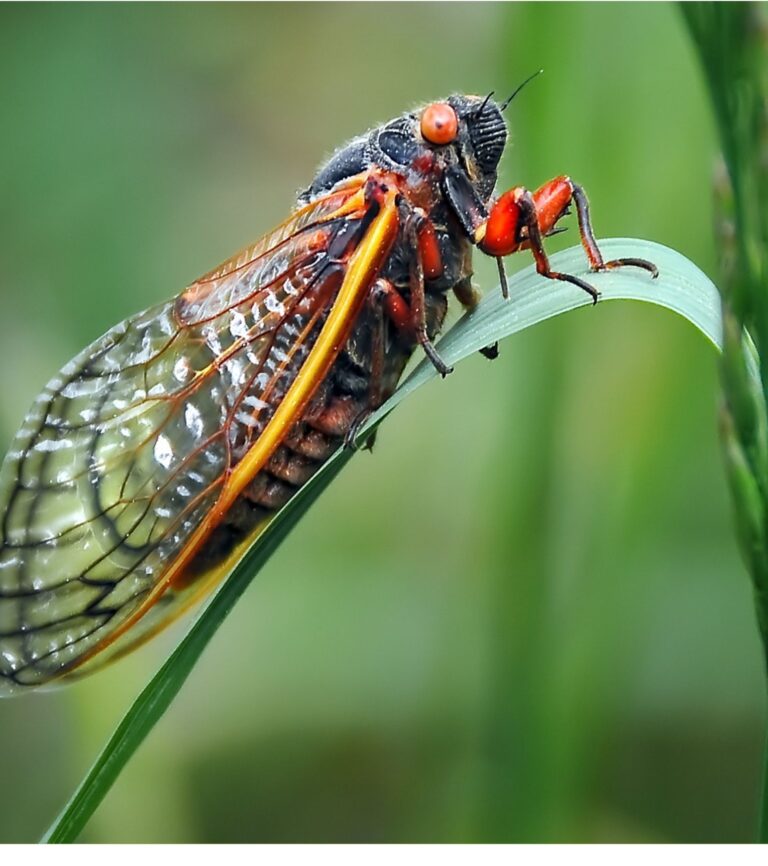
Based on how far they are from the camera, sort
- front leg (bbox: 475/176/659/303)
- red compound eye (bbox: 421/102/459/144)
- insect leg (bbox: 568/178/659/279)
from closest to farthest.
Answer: insect leg (bbox: 568/178/659/279)
front leg (bbox: 475/176/659/303)
red compound eye (bbox: 421/102/459/144)

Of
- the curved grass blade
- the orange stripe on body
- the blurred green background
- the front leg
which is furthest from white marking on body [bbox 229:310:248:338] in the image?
the blurred green background

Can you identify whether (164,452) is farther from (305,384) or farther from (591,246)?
(591,246)

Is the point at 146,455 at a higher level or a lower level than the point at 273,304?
lower

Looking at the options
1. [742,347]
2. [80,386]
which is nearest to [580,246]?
[742,347]

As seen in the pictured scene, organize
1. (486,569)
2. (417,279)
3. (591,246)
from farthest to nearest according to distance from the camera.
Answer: (486,569) < (417,279) < (591,246)

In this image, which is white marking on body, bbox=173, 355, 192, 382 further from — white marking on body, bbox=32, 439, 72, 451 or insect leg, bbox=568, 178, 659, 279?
insect leg, bbox=568, 178, 659, 279

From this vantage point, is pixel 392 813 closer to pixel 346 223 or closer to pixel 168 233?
pixel 346 223

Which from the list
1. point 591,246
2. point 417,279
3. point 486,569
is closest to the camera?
point 591,246

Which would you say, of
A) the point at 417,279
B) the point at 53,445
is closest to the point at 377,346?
the point at 417,279
